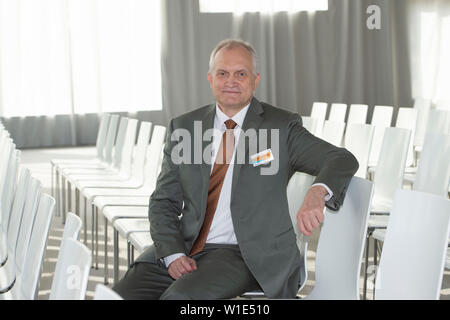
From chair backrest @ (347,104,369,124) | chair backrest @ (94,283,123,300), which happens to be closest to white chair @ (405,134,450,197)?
chair backrest @ (94,283,123,300)

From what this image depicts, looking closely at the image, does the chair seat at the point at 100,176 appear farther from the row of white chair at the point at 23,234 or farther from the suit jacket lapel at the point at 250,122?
the suit jacket lapel at the point at 250,122

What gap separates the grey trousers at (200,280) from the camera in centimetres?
233

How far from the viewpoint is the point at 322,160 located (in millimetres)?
2541

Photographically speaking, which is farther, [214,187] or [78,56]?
[78,56]

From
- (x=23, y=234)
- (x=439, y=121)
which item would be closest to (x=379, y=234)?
(x=23, y=234)

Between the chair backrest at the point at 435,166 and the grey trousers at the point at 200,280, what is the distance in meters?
1.72

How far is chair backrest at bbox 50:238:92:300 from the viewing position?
1.49m

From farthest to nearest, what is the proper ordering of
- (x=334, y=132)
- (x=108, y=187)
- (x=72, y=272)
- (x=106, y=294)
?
(x=334, y=132) → (x=108, y=187) → (x=72, y=272) → (x=106, y=294)

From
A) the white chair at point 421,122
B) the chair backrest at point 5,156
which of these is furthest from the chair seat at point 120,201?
the white chair at point 421,122

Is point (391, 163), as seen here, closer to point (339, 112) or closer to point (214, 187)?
point (214, 187)

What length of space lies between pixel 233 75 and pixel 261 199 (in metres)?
0.47

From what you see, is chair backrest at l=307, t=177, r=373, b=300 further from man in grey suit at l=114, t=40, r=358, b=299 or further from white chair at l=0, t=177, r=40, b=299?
white chair at l=0, t=177, r=40, b=299

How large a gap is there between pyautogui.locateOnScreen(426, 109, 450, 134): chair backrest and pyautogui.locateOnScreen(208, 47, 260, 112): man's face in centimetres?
337
